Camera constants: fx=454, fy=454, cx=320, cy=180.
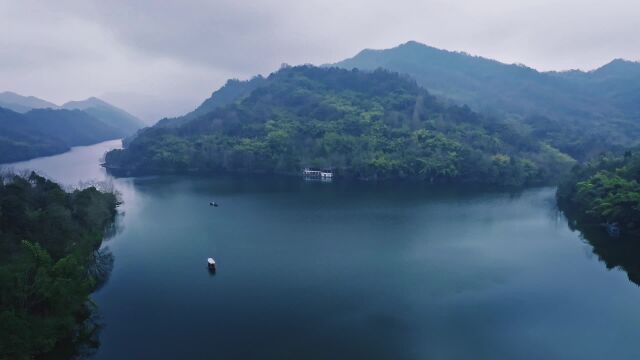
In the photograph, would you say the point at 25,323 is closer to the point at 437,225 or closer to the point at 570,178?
the point at 437,225

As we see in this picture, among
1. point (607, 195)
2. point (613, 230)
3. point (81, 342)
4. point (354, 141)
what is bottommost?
point (81, 342)

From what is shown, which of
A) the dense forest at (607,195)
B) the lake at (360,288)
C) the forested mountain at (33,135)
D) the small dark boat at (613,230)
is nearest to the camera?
the lake at (360,288)

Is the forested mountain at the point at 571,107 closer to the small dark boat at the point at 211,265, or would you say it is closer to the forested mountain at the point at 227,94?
the forested mountain at the point at 227,94

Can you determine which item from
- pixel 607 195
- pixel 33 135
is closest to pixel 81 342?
pixel 607 195

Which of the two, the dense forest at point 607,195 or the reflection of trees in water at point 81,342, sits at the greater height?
the dense forest at point 607,195

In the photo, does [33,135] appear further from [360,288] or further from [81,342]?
[360,288]

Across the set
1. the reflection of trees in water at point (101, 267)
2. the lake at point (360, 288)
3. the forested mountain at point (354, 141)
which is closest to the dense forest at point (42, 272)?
the reflection of trees in water at point (101, 267)
